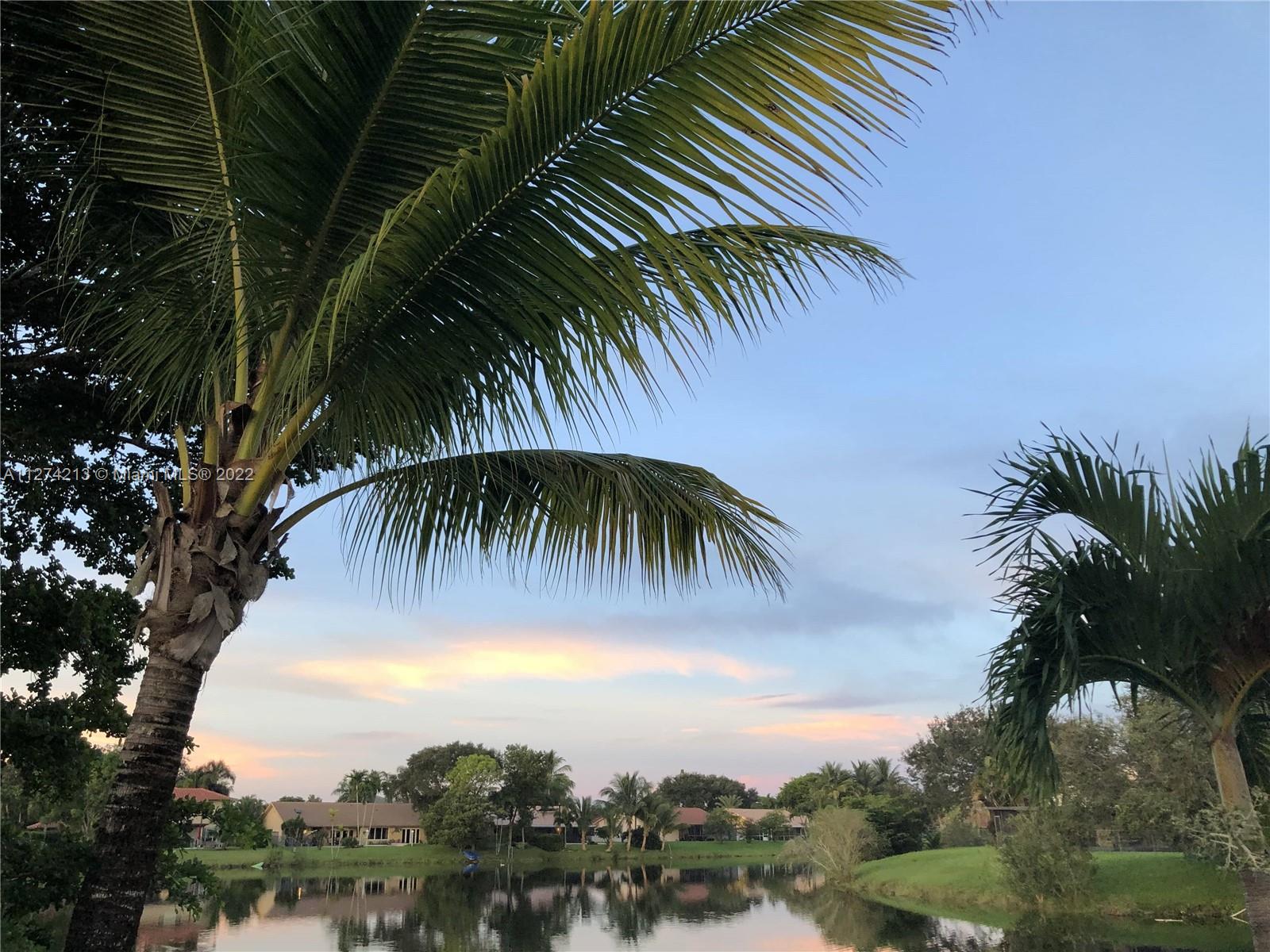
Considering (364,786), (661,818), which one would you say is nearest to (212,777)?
(364,786)

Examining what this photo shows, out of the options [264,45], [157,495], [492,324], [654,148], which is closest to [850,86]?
[654,148]

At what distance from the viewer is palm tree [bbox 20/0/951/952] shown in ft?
8.52

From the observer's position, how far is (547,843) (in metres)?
57.0

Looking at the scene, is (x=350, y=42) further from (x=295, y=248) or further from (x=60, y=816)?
(x=60, y=816)

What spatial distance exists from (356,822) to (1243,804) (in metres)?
63.3

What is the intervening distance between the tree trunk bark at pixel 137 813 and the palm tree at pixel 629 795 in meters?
62.8

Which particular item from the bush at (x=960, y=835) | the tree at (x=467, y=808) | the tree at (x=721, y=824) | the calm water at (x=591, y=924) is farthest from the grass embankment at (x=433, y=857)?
the bush at (x=960, y=835)

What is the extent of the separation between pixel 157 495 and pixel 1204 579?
6.24m

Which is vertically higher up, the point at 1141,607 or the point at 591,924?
the point at 1141,607

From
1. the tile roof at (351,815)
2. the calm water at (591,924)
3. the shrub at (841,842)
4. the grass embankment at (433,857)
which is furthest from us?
the tile roof at (351,815)

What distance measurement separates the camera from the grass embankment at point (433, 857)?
48031 millimetres

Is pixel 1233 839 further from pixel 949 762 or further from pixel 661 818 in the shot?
pixel 661 818

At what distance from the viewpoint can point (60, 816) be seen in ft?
63.0

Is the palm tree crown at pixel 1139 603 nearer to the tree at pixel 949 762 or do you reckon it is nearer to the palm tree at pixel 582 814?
the tree at pixel 949 762
